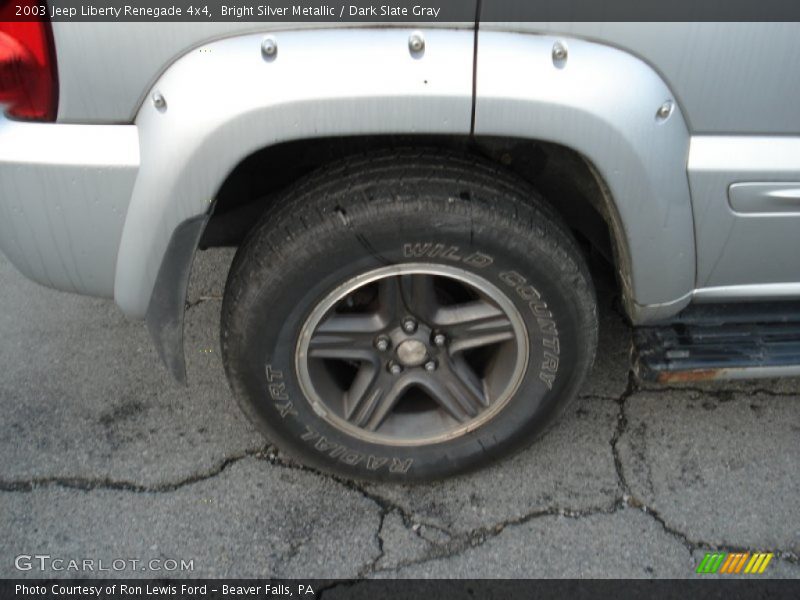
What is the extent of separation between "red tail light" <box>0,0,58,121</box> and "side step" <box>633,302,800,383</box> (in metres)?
1.69

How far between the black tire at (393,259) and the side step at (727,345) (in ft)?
0.81

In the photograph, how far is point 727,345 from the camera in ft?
7.04

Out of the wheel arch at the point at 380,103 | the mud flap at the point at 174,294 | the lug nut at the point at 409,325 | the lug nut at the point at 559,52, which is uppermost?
the lug nut at the point at 559,52

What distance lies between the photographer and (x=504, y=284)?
1.90 meters

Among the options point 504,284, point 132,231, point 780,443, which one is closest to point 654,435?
point 780,443

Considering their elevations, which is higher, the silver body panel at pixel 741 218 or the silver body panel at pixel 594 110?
the silver body panel at pixel 594 110

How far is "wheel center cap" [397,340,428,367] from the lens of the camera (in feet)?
6.73
